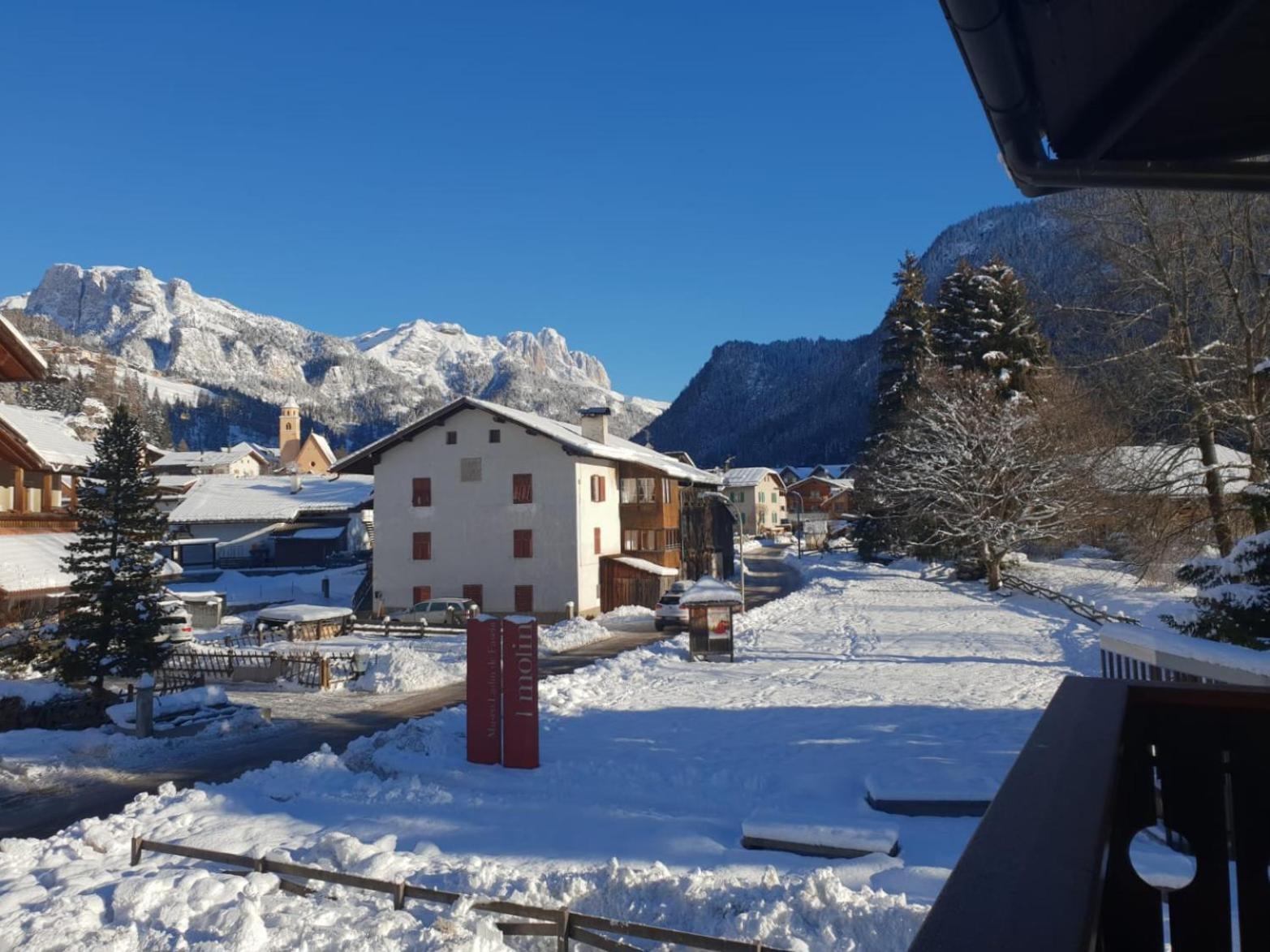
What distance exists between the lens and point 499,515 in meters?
40.7

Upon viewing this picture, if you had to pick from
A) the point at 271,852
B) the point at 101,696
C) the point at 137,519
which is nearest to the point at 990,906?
the point at 271,852

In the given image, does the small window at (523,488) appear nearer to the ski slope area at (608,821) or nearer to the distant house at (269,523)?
the ski slope area at (608,821)

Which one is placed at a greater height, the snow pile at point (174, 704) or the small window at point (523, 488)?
the small window at point (523, 488)

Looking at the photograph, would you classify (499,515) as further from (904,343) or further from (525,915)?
(525,915)

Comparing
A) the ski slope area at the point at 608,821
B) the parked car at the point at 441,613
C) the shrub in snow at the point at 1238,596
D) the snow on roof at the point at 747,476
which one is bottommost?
the ski slope area at the point at 608,821

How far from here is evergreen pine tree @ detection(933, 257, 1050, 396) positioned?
45938 millimetres

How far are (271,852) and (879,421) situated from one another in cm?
4958

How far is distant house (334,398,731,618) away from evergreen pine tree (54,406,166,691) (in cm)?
1693

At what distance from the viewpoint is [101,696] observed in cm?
2153

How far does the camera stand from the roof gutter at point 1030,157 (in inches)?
138

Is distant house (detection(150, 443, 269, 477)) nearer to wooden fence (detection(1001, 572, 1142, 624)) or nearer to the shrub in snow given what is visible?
wooden fence (detection(1001, 572, 1142, 624))

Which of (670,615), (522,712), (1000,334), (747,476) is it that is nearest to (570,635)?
(670,615)

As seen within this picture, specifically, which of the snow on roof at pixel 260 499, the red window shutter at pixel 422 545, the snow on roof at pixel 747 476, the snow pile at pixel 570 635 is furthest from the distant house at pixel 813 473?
the snow pile at pixel 570 635

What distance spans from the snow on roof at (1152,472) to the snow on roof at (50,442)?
98.7 feet
